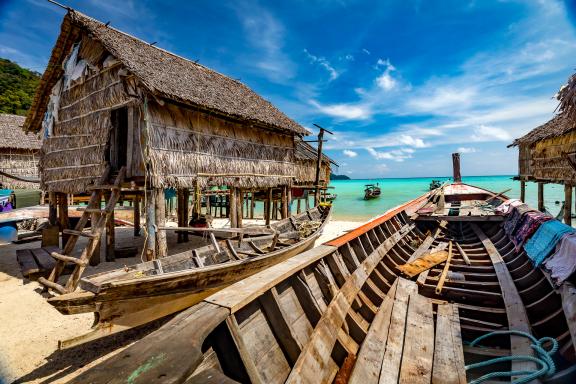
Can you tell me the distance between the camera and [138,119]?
325 inches

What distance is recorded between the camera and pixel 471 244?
827 centimetres

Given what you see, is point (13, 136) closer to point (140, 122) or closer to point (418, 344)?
point (140, 122)

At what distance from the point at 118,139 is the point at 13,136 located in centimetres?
2001

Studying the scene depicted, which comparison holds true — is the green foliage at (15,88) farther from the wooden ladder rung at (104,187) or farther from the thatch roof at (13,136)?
the wooden ladder rung at (104,187)

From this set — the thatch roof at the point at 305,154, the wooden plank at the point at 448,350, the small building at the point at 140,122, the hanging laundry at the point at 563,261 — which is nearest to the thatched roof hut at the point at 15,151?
the small building at the point at 140,122

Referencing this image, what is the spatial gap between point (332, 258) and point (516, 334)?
7.57 feet

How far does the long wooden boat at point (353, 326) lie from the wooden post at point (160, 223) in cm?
525

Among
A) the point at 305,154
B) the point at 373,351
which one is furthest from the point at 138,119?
the point at 305,154

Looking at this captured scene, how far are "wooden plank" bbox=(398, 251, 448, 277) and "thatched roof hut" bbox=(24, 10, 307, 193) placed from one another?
6413 mm

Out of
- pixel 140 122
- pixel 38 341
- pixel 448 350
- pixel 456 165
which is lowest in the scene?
pixel 38 341

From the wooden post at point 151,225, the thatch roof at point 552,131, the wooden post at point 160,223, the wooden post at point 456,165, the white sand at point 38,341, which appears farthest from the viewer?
the wooden post at point 456,165

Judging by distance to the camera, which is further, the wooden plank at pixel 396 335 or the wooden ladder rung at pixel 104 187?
the wooden ladder rung at pixel 104 187

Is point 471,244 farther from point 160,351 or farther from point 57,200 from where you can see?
point 57,200

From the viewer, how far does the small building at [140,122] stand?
8.05m
